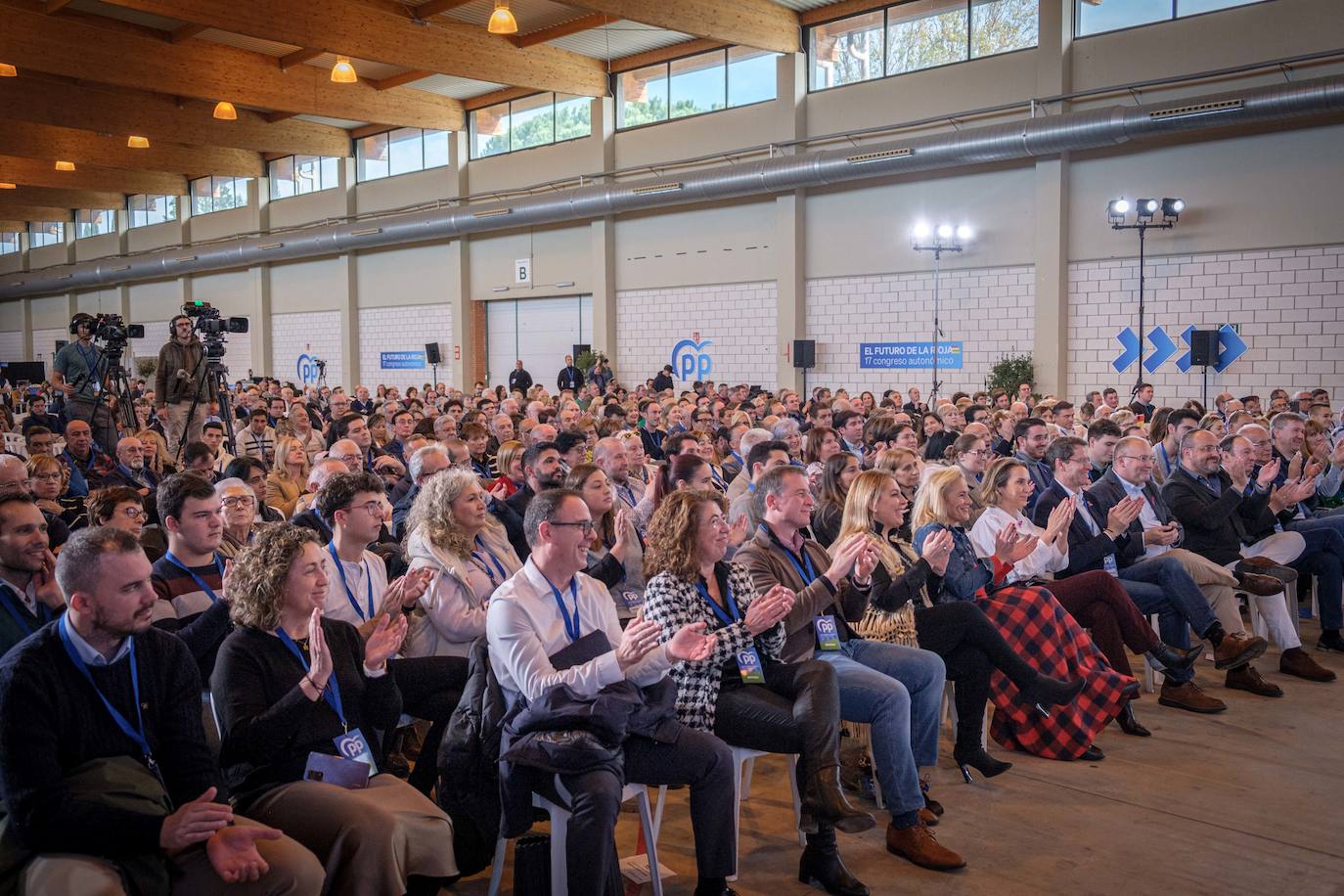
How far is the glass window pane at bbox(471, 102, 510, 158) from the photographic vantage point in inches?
781

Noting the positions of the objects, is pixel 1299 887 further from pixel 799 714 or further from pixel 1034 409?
pixel 1034 409

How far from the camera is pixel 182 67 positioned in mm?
15055

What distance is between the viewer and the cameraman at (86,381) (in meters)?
9.20

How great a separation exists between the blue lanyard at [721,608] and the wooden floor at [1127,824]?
769 mm

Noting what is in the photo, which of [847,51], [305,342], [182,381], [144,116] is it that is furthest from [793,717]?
[305,342]

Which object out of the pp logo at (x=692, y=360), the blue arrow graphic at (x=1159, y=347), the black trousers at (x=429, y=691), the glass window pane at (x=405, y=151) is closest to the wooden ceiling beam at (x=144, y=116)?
the glass window pane at (x=405, y=151)

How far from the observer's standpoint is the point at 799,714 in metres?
3.16

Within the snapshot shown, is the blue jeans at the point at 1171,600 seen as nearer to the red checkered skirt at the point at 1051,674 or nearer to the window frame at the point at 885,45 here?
the red checkered skirt at the point at 1051,674

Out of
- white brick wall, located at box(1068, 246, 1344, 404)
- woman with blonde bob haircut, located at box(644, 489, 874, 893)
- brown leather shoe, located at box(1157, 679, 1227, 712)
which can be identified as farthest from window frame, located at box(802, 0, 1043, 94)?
woman with blonde bob haircut, located at box(644, 489, 874, 893)

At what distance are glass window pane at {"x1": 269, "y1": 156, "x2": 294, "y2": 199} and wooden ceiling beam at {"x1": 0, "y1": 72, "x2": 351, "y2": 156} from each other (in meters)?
3.16

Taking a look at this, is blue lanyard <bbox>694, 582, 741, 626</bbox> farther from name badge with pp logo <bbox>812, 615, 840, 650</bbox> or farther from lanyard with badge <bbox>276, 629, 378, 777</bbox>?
lanyard with badge <bbox>276, 629, 378, 777</bbox>

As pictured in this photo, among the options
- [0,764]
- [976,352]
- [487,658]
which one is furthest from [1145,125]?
[0,764]

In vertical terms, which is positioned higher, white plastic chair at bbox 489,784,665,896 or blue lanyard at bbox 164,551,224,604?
blue lanyard at bbox 164,551,224,604

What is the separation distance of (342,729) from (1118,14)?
13278mm
